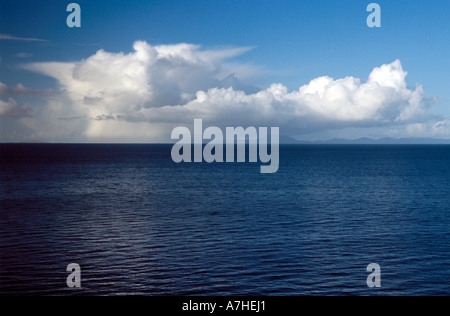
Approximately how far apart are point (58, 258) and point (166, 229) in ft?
54.8

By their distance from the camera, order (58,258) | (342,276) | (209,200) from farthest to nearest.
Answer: (209,200) < (58,258) < (342,276)

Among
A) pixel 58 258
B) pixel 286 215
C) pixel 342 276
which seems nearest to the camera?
pixel 342 276

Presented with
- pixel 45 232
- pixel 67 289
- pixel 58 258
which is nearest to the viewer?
pixel 67 289

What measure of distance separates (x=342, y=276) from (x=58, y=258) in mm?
27698

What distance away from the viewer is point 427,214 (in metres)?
70.0

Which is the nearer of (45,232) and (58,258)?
(58,258)

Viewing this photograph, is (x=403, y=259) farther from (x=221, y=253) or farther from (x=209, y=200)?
(x=209, y=200)

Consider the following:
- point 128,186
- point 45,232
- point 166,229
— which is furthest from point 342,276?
point 128,186
